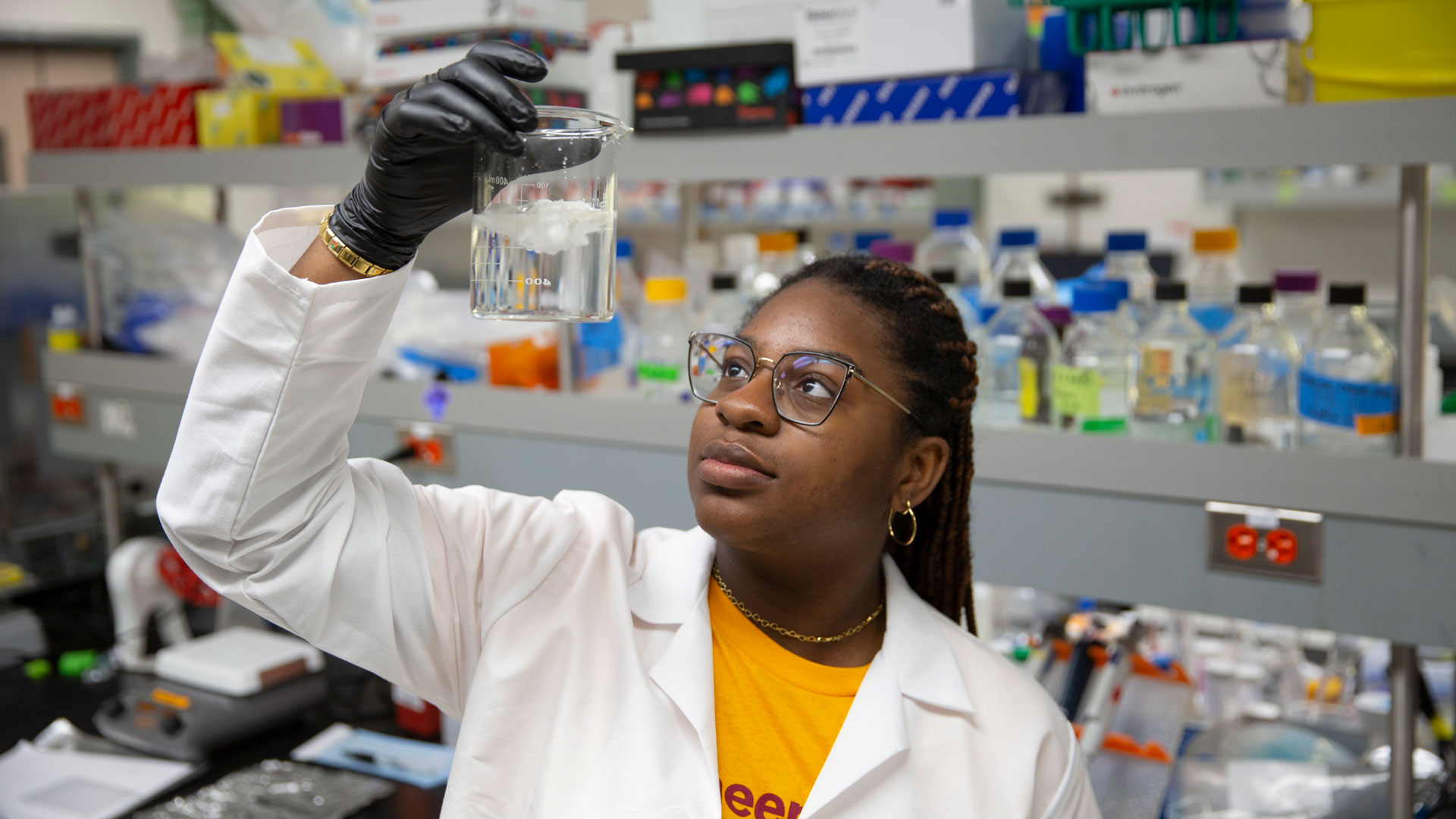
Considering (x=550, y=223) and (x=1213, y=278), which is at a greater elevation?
(x=550, y=223)

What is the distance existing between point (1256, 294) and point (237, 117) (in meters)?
1.89

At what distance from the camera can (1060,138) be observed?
4.91ft

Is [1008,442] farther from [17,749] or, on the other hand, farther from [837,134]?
[17,749]

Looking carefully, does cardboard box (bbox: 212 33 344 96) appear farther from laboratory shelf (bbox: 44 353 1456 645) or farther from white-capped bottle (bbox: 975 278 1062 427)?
white-capped bottle (bbox: 975 278 1062 427)

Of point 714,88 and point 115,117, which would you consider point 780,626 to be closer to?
point 714,88

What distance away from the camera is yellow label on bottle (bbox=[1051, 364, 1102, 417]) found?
5.25 feet

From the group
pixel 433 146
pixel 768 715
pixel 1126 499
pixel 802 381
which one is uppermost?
pixel 433 146

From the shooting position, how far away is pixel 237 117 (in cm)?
229

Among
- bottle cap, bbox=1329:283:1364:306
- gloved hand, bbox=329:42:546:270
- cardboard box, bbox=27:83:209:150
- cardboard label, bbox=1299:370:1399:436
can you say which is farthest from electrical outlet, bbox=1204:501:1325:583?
cardboard box, bbox=27:83:209:150

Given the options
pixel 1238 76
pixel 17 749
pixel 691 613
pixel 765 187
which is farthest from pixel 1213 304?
pixel 765 187


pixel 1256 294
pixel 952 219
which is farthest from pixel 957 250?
pixel 1256 294

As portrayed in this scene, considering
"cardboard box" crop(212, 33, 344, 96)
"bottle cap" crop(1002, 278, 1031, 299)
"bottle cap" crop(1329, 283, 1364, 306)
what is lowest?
"bottle cap" crop(1329, 283, 1364, 306)

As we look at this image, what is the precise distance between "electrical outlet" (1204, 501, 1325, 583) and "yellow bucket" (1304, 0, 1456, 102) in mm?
504

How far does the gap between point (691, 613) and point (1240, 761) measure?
3.23ft
